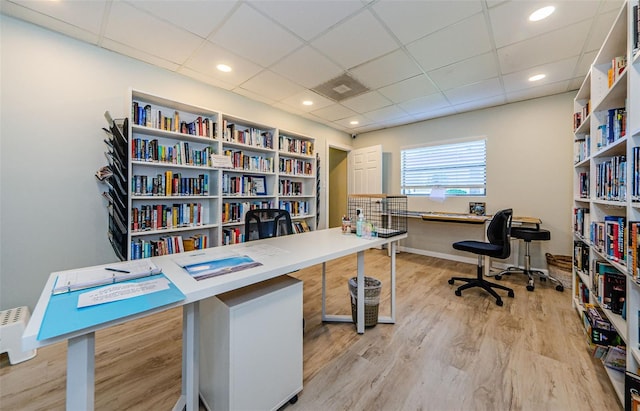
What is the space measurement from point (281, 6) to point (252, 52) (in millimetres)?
719

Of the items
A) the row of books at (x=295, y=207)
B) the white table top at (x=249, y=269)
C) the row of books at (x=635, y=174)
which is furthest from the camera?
the row of books at (x=295, y=207)

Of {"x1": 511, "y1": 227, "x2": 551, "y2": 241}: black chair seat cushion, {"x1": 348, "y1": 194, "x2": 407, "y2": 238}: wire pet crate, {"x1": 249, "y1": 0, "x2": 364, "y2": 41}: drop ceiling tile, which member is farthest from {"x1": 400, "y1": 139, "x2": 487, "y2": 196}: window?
{"x1": 249, "y1": 0, "x2": 364, "y2": 41}: drop ceiling tile

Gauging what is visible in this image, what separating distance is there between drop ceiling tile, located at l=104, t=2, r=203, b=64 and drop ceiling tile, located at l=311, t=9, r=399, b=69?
48.1 inches

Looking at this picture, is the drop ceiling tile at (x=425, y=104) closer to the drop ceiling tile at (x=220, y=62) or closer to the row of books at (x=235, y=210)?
the drop ceiling tile at (x=220, y=62)

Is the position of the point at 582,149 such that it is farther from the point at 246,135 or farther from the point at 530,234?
the point at 246,135

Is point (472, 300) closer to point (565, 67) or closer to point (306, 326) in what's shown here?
point (306, 326)

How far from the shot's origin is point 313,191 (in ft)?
14.0

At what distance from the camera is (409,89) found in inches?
126

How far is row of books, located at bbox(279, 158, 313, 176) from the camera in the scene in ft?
12.8

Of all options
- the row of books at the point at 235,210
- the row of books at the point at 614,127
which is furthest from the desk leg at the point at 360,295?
the row of books at the point at 235,210

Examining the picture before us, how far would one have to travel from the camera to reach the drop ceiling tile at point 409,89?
2975 mm

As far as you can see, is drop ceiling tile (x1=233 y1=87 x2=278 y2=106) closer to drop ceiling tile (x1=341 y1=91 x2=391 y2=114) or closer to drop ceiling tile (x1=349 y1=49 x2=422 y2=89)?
drop ceiling tile (x1=341 y1=91 x2=391 y2=114)

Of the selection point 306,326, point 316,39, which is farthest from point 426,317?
point 316,39

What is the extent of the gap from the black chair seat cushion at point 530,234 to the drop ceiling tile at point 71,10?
487 cm
